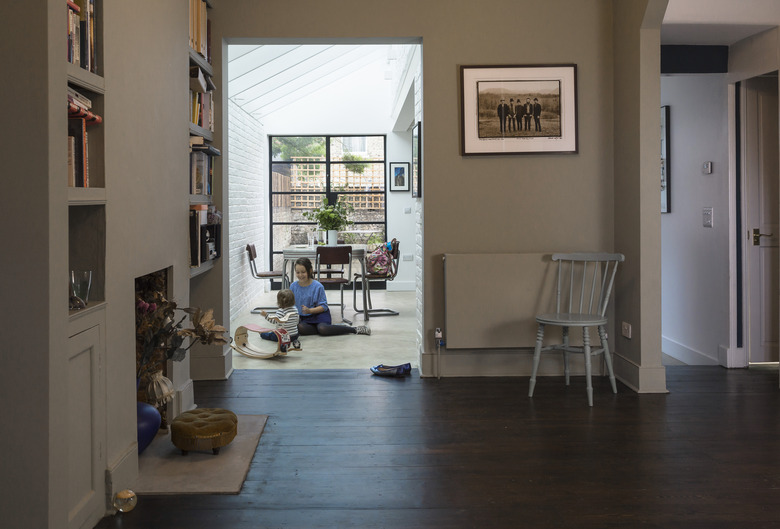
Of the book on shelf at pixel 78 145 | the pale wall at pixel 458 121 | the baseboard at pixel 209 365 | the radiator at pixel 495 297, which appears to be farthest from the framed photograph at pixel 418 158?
the book on shelf at pixel 78 145

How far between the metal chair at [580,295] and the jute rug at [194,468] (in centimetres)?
187

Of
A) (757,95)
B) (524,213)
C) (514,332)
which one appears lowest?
(514,332)

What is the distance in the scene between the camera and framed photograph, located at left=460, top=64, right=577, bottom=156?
499cm

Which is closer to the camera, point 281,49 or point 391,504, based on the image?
point 391,504

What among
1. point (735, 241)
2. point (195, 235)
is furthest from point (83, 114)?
point (735, 241)

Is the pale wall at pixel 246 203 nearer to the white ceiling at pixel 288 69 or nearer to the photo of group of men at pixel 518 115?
the white ceiling at pixel 288 69

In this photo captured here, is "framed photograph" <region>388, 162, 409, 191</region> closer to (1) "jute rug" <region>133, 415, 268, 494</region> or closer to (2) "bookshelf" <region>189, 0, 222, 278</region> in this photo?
(2) "bookshelf" <region>189, 0, 222, 278</region>

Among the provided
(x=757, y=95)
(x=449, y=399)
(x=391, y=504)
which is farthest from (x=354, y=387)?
(x=757, y=95)

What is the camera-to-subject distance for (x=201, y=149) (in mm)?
4543

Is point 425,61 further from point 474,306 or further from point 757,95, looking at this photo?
point 757,95

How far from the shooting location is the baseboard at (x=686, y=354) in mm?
5523

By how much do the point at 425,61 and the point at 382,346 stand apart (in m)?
2.47

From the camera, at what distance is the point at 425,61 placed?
5004 mm

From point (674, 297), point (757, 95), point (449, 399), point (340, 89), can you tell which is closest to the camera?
point (449, 399)
